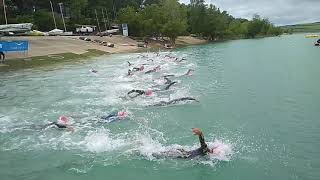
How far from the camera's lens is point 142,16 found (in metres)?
124

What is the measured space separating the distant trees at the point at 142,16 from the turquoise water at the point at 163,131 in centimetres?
7241

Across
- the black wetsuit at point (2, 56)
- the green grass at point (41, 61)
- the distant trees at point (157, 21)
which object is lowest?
the green grass at point (41, 61)

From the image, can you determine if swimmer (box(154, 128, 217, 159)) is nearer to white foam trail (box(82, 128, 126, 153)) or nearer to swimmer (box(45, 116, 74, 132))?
white foam trail (box(82, 128, 126, 153))

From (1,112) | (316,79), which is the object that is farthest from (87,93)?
(316,79)

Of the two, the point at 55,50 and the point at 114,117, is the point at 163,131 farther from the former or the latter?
the point at 55,50

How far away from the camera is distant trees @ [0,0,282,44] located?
10994 centimetres

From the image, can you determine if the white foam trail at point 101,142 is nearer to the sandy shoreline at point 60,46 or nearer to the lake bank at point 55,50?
the lake bank at point 55,50

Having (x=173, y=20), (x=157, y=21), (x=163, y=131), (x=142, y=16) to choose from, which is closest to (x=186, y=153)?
(x=163, y=131)

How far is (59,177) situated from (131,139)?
4643 millimetres

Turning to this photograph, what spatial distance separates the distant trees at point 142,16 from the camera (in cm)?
10994

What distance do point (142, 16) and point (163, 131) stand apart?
107 metres

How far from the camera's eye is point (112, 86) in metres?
35.1

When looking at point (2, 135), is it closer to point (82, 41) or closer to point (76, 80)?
point (76, 80)

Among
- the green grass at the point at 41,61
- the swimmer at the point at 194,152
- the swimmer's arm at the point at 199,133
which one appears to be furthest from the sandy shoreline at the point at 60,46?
the swimmer's arm at the point at 199,133
